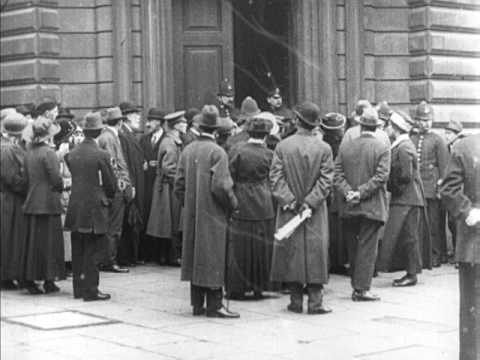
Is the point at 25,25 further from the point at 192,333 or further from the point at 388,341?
the point at 388,341

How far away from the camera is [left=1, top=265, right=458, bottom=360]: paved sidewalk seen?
8586 millimetres

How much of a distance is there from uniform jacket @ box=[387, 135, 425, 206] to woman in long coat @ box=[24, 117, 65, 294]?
147 inches

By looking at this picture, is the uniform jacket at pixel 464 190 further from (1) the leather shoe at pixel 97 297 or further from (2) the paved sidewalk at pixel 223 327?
(1) the leather shoe at pixel 97 297

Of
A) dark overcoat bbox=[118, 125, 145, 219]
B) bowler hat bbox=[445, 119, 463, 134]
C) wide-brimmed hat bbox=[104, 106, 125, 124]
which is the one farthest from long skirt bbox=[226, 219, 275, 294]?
bowler hat bbox=[445, 119, 463, 134]

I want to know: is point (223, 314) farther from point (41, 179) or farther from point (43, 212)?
point (41, 179)

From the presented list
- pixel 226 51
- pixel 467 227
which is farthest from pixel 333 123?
pixel 467 227

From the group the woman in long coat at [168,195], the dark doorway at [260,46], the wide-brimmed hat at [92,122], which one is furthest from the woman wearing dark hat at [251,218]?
the dark doorway at [260,46]

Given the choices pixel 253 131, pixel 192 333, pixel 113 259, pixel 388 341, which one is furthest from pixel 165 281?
pixel 388 341

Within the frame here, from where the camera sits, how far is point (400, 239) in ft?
41.2

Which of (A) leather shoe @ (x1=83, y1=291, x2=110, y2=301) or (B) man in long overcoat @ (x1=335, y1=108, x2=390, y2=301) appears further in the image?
(B) man in long overcoat @ (x1=335, y1=108, x2=390, y2=301)

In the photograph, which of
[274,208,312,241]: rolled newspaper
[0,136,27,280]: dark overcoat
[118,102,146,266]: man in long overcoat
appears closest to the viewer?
[274,208,312,241]: rolled newspaper

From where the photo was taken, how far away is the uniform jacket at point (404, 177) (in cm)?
1233

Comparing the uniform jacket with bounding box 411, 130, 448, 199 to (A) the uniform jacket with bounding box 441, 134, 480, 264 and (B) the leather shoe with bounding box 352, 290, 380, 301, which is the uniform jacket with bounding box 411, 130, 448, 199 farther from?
(A) the uniform jacket with bounding box 441, 134, 480, 264

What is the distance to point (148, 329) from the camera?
957 centimetres
